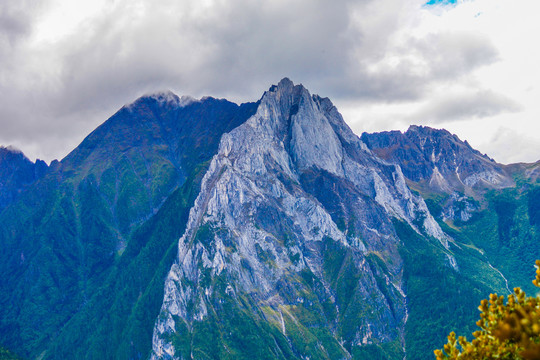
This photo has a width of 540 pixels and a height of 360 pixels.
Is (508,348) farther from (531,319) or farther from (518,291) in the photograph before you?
(531,319)

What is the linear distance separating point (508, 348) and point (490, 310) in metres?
2.21

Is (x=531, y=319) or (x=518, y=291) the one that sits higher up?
(x=518, y=291)

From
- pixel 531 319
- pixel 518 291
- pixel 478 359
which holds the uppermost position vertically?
pixel 518 291

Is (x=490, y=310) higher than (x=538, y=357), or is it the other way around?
(x=490, y=310)

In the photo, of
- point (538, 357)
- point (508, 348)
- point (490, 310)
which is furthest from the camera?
point (490, 310)

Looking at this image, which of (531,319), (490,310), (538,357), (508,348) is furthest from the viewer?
(490,310)

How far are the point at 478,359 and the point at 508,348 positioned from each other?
8.90 feet

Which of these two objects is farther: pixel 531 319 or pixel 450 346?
pixel 450 346

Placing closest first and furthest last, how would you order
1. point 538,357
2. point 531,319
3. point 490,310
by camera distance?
point 538,357 → point 531,319 → point 490,310

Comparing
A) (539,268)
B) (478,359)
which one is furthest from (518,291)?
(478,359)

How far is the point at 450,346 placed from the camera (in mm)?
21344

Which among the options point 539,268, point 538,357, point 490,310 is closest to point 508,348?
point 490,310

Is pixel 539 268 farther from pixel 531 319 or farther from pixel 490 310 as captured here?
pixel 531 319

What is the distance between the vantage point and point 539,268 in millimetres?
20344
